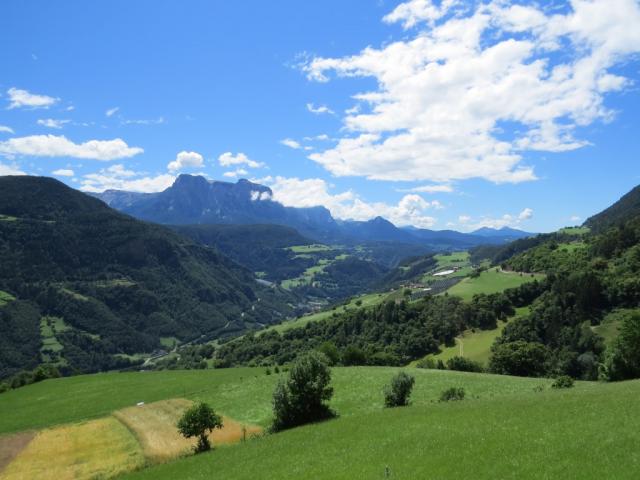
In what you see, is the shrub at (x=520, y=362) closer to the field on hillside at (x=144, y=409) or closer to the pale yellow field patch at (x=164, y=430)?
the field on hillside at (x=144, y=409)

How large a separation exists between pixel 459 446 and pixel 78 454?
49.3 m

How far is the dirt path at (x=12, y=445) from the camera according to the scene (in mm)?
59244

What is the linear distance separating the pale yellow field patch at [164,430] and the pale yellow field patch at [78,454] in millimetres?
1434

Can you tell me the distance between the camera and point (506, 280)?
19975 cm

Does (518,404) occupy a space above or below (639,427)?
below

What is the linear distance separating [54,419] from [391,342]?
387 ft

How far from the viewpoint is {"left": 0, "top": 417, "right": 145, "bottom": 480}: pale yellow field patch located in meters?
52.2

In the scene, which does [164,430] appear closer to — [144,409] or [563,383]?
[144,409]

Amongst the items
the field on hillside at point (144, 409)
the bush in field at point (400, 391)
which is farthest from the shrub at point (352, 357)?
the bush in field at point (400, 391)

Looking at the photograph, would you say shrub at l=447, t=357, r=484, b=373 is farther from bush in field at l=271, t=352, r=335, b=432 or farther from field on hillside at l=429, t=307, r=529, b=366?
bush in field at l=271, t=352, r=335, b=432

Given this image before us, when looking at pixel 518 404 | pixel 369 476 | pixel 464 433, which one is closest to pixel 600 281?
pixel 518 404

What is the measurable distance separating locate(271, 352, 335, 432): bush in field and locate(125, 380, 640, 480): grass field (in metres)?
4.97

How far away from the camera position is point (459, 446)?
31250 millimetres

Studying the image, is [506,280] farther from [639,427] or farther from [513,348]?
[639,427]
